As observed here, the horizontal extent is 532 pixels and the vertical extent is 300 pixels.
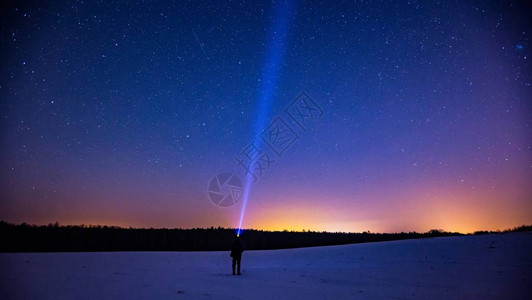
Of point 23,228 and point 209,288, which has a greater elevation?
point 23,228

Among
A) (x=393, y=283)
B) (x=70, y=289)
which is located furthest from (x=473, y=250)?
(x=70, y=289)

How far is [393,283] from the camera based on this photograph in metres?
13.5

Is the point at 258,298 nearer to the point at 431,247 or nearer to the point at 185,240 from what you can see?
the point at 431,247

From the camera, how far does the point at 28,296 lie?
10172 mm

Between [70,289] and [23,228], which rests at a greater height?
[23,228]

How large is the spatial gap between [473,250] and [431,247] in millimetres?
4053

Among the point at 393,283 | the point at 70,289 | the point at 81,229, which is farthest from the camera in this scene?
the point at 81,229

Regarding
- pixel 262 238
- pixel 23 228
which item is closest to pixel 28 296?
pixel 262 238

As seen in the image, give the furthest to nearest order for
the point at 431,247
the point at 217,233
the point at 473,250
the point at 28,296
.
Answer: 1. the point at 217,233
2. the point at 431,247
3. the point at 473,250
4. the point at 28,296

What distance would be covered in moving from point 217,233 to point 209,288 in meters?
65.9

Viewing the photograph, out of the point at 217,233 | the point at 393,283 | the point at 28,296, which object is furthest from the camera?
the point at 217,233

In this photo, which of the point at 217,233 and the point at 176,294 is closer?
the point at 176,294

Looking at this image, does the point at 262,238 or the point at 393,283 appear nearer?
the point at 393,283

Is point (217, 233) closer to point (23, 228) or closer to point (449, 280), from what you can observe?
point (23, 228)
